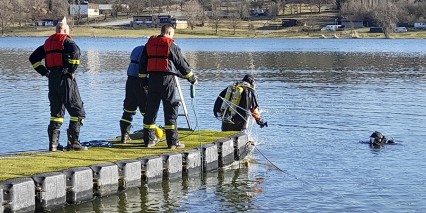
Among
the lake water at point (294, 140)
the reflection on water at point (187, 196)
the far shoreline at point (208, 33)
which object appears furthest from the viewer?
the far shoreline at point (208, 33)

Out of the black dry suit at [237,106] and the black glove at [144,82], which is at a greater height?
the black glove at [144,82]

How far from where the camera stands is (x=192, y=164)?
17.1m

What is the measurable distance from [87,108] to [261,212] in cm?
1677

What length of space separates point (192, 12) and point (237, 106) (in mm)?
161183

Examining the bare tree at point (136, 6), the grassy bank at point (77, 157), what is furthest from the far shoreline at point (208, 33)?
the grassy bank at point (77, 157)

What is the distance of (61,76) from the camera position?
16375 mm

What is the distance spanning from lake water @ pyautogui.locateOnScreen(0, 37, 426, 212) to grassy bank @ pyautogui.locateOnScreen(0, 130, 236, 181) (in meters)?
0.82

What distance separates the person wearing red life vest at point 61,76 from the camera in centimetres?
1627

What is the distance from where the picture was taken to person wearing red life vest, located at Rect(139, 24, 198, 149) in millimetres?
16594

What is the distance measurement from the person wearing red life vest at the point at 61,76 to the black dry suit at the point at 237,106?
4.57 meters

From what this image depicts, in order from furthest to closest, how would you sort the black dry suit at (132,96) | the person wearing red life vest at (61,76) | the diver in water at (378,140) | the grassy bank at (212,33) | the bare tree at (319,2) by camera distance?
the bare tree at (319,2) → the grassy bank at (212,33) → the diver in water at (378,140) → the black dry suit at (132,96) → the person wearing red life vest at (61,76)

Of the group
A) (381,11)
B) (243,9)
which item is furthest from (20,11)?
(381,11)

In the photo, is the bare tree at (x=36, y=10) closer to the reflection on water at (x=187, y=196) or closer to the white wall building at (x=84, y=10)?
the white wall building at (x=84, y=10)

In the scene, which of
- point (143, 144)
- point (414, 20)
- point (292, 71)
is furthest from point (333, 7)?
point (143, 144)
